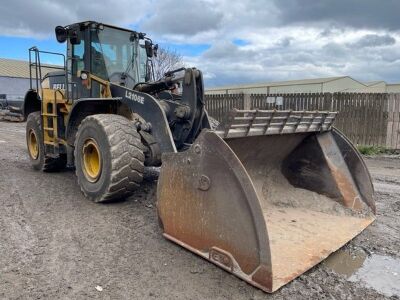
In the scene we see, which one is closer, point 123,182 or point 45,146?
point 123,182

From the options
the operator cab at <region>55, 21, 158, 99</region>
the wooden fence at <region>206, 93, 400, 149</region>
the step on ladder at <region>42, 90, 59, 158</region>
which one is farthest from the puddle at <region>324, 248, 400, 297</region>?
the wooden fence at <region>206, 93, 400, 149</region>

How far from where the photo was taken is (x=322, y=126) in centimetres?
472

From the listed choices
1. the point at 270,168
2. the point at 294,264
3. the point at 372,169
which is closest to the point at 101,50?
the point at 270,168

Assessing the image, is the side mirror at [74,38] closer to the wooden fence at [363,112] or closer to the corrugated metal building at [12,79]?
the wooden fence at [363,112]

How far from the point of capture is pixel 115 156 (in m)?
4.58

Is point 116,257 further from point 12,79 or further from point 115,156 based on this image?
point 12,79

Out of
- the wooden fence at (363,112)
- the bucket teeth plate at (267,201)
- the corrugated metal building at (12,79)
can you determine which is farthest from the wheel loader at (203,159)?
the corrugated metal building at (12,79)

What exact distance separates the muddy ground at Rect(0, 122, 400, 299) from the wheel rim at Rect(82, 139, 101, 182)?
1.22 ft

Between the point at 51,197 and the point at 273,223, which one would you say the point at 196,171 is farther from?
the point at 51,197

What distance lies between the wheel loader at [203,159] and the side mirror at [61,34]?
0.02 metres

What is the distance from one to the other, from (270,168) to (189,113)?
1246mm

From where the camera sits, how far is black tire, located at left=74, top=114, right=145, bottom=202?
4.61 metres

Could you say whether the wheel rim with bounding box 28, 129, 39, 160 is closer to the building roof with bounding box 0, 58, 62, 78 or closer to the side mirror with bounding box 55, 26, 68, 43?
the side mirror with bounding box 55, 26, 68, 43

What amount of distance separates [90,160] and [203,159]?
2507mm
